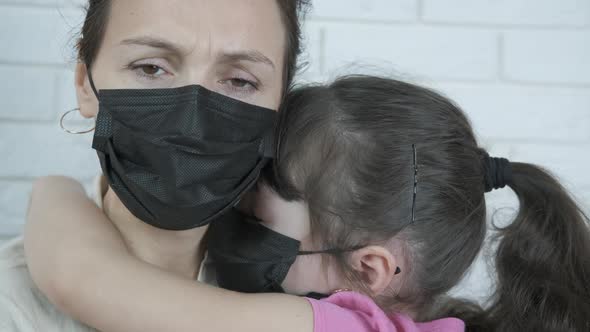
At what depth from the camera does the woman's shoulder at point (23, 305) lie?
1.28 meters

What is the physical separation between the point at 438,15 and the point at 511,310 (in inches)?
34.3

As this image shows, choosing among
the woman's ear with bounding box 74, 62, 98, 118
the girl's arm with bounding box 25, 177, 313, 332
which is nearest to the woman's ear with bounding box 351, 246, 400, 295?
the girl's arm with bounding box 25, 177, 313, 332

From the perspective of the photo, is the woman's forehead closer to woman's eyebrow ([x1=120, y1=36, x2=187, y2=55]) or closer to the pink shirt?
woman's eyebrow ([x1=120, y1=36, x2=187, y2=55])

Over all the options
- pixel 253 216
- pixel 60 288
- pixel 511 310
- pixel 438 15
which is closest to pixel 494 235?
pixel 511 310

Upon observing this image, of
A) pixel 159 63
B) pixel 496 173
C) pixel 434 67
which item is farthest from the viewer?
pixel 434 67

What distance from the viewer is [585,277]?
163 centimetres

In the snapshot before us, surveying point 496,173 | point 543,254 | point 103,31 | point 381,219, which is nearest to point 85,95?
point 103,31

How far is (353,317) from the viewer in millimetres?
1334

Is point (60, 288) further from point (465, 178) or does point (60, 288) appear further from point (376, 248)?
point (465, 178)

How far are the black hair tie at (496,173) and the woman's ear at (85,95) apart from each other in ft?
2.57

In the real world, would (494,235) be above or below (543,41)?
below

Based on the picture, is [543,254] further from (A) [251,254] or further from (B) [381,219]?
(A) [251,254]

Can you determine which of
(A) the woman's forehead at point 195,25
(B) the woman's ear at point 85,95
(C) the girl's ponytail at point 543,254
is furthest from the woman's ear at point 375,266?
(B) the woman's ear at point 85,95

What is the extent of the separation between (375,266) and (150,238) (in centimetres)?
44
